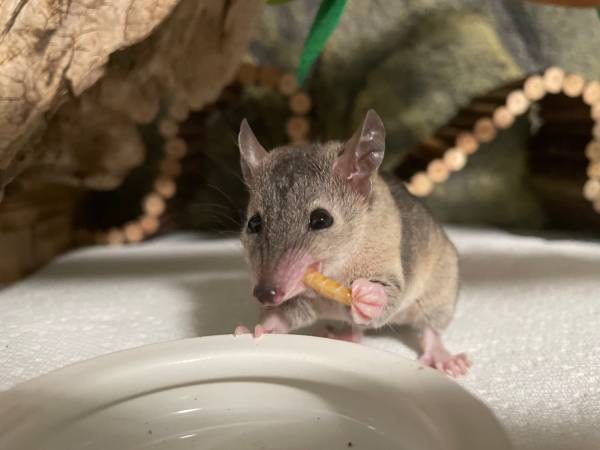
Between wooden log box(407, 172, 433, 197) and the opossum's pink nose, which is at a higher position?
wooden log box(407, 172, 433, 197)

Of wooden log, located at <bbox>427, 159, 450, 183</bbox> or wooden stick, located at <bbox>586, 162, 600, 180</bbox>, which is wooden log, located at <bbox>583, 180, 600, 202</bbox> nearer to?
wooden stick, located at <bbox>586, 162, 600, 180</bbox>

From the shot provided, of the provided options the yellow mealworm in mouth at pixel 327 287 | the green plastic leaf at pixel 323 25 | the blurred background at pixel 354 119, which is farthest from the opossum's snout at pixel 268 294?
the blurred background at pixel 354 119

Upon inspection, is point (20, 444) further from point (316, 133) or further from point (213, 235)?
point (316, 133)

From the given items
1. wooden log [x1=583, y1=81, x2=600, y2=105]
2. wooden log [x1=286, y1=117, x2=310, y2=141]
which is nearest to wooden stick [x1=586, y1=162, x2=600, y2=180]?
wooden log [x1=583, y1=81, x2=600, y2=105]

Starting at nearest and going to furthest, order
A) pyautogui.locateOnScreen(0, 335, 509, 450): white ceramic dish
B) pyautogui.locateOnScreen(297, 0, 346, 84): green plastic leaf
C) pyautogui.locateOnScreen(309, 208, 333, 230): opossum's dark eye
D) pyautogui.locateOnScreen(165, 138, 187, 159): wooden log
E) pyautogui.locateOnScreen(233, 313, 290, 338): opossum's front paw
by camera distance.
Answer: pyautogui.locateOnScreen(0, 335, 509, 450): white ceramic dish → pyautogui.locateOnScreen(309, 208, 333, 230): opossum's dark eye → pyautogui.locateOnScreen(233, 313, 290, 338): opossum's front paw → pyautogui.locateOnScreen(297, 0, 346, 84): green plastic leaf → pyautogui.locateOnScreen(165, 138, 187, 159): wooden log

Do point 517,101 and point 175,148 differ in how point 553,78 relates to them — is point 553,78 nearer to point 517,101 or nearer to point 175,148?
point 517,101

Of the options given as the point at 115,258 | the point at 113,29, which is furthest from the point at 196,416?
the point at 115,258
